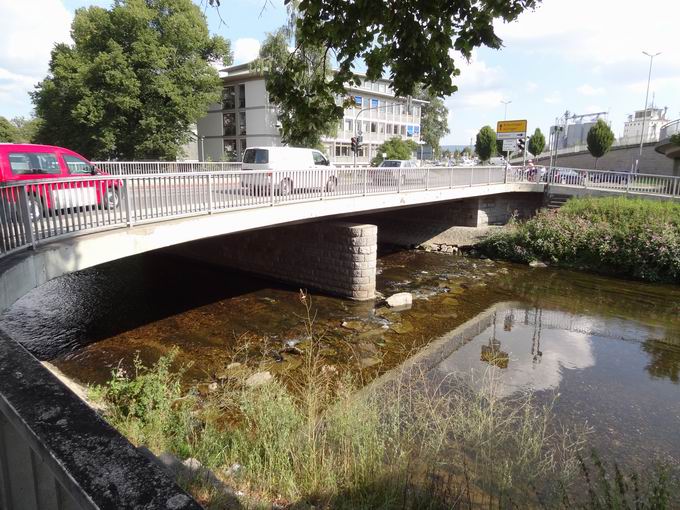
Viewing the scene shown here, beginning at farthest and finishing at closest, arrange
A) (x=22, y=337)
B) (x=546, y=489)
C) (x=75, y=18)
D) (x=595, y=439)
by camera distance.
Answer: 1. (x=75, y=18)
2. (x=22, y=337)
3. (x=595, y=439)
4. (x=546, y=489)

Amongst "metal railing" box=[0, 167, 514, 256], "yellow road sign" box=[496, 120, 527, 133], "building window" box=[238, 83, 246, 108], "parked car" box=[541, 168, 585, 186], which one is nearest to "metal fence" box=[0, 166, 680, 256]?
"metal railing" box=[0, 167, 514, 256]

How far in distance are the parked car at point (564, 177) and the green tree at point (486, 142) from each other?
107 feet

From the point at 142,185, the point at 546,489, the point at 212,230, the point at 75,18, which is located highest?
the point at 75,18

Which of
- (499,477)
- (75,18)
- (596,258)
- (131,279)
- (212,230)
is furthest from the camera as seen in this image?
(75,18)

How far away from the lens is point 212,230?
380 inches

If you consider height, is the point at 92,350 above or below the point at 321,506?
below

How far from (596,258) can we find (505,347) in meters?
9.62

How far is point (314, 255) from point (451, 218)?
33.7ft

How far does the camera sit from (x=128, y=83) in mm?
28094

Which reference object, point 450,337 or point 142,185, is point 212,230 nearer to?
point 142,185

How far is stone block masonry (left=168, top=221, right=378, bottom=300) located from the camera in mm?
13609

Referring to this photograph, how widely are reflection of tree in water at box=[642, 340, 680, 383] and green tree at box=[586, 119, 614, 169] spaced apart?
36.6 m

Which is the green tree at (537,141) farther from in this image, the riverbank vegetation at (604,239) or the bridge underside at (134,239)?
the bridge underside at (134,239)

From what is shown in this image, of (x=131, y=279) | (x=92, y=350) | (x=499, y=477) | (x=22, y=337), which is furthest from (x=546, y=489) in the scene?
(x=131, y=279)
